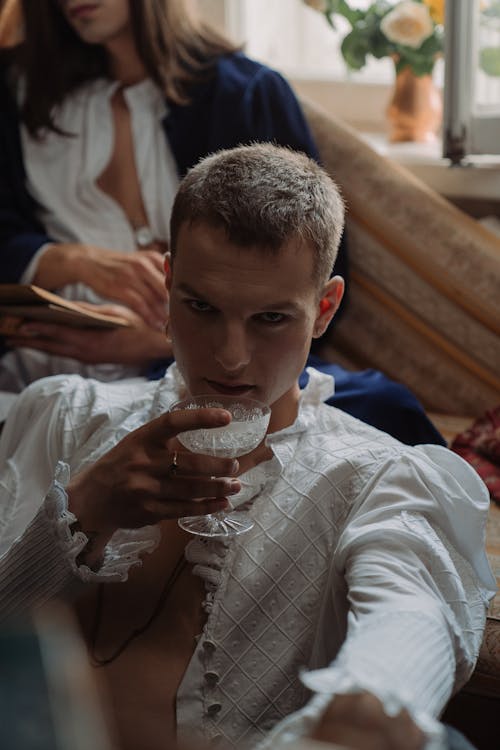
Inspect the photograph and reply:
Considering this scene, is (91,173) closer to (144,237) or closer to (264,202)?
(144,237)

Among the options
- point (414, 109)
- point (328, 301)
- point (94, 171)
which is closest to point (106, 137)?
point (94, 171)

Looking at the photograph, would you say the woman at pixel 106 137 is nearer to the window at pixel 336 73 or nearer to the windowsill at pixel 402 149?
the windowsill at pixel 402 149

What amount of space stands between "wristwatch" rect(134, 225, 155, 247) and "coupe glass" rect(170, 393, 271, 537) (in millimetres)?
1298

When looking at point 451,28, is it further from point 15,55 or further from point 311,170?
point 311,170

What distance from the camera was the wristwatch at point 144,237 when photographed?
2648 millimetres

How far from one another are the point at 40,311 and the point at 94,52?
0.90 m

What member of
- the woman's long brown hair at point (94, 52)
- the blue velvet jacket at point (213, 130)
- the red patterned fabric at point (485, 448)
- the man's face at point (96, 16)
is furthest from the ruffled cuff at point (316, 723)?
the man's face at point (96, 16)

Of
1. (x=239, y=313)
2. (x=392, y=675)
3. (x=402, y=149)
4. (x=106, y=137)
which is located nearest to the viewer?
(x=392, y=675)

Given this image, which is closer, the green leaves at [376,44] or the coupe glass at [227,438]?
the coupe glass at [227,438]

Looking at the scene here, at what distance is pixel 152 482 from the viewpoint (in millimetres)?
1289

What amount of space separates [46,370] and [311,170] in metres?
1.22

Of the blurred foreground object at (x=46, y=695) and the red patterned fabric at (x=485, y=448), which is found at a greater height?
the blurred foreground object at (x=46, y=695)

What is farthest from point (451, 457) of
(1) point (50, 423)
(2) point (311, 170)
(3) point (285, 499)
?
(1) point (50, 423)

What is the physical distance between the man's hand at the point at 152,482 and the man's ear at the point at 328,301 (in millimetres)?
336
